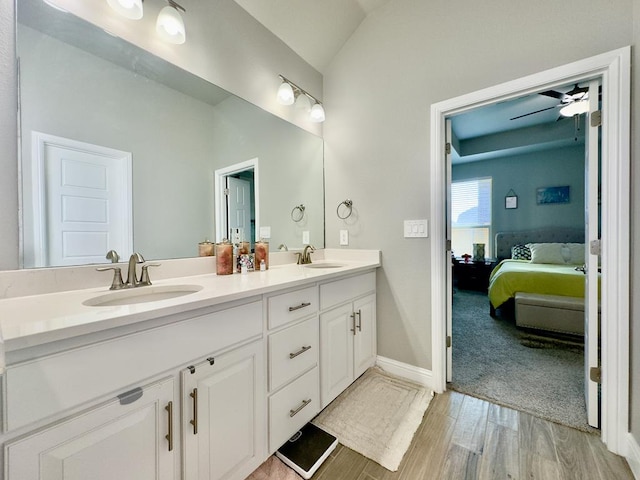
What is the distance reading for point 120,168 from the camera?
48.4 inches

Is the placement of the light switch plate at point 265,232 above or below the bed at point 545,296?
above

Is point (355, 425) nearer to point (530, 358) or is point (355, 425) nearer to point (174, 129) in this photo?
point (530, 358)

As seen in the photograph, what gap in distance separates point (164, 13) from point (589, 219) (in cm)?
240

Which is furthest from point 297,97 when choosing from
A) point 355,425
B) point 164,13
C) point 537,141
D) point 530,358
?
point 537,141

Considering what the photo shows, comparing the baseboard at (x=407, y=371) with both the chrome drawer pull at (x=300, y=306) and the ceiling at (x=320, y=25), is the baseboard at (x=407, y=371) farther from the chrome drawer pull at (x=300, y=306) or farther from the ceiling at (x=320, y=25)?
the ceiling at (x=320, y=25)

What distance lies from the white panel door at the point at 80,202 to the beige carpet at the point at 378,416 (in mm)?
1448

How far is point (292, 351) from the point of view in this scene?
1.29 metres

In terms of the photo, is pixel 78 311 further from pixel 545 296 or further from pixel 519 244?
pixel 519 244

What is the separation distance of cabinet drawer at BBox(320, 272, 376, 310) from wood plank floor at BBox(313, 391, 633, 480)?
0.73 metres

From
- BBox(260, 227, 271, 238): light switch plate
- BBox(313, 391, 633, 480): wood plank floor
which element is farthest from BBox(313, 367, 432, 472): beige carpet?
BBox(260, 227, 271, 238): light switch plate

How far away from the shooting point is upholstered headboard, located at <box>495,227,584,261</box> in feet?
14.1

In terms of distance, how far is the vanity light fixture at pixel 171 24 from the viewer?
126 centimetres

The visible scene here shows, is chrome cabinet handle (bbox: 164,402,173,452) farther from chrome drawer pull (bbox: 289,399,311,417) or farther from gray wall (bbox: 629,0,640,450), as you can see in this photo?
gray wall (bbox: 629,0,640,450)

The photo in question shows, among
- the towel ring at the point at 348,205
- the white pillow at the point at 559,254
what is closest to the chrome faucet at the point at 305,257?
the towel ring at the point at 348,205
